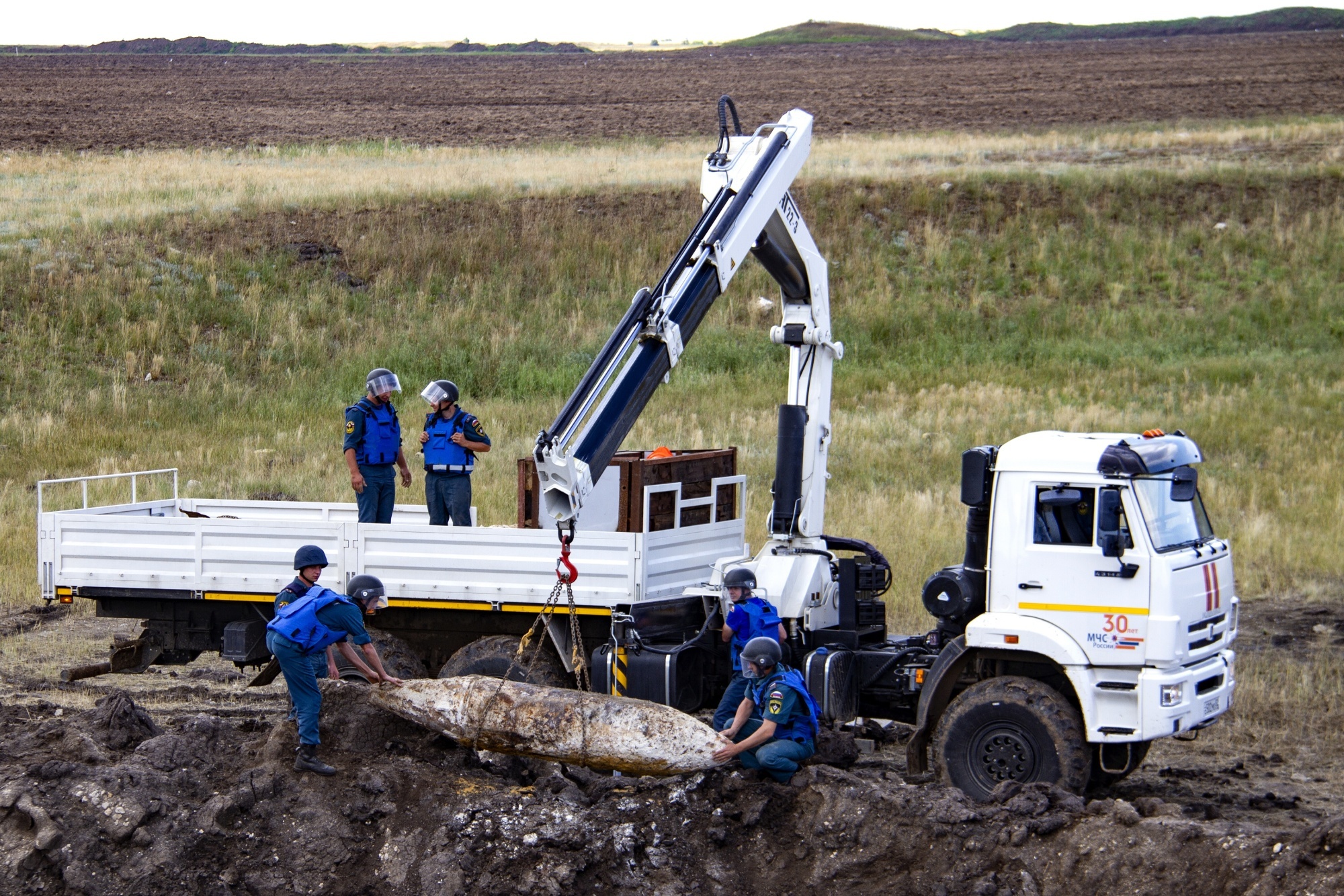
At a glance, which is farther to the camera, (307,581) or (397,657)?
(397,657)

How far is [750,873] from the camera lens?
27.5 ft

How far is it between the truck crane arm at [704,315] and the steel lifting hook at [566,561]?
0.43 feet

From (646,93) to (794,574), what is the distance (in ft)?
184

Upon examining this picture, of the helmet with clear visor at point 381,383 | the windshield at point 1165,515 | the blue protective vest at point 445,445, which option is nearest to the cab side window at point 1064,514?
the windshield at point 1165,515

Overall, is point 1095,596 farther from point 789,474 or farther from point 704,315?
point 704,315

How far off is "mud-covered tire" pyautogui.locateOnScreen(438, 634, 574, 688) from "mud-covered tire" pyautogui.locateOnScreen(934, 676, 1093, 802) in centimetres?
307

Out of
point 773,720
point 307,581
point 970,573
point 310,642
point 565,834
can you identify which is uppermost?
point 970,573

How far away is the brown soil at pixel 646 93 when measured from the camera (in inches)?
1919

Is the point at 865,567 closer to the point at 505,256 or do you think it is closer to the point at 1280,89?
the point at 505,256


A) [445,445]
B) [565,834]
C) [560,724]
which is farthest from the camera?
[445,445]

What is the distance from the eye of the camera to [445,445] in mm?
12352

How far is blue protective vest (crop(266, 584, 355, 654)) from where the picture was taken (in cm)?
898

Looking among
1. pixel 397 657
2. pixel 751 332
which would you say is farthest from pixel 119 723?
pixel 751 332

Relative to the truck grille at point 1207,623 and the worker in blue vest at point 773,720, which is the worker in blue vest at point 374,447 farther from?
the truck grille at point 1207,623
